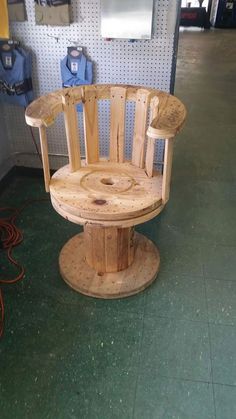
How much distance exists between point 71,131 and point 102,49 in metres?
0.75

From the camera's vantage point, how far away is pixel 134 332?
158cm

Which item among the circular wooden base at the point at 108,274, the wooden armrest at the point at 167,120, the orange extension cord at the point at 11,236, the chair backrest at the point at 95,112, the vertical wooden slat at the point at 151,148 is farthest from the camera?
the orange extension cord at the point at 11,236

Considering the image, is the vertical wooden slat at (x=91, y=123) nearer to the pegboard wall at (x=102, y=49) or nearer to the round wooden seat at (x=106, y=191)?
the round wooden seat at (x=106, y=191)

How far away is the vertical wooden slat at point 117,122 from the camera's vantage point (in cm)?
173

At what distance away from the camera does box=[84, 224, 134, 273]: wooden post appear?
1692 millimetres

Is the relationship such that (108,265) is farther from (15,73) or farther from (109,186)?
(15,73)

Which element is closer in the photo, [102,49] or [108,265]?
[108,265]

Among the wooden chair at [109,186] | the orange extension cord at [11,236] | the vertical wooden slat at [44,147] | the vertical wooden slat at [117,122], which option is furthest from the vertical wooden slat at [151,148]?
the orange extension cord at [11,236]

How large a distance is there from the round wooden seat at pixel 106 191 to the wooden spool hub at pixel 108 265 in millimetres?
167

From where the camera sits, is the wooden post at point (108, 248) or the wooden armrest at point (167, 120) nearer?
the wooden armrest at point (167, 120)

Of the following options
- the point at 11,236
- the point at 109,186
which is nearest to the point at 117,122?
the point at 109,186

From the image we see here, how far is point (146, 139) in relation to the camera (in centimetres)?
189

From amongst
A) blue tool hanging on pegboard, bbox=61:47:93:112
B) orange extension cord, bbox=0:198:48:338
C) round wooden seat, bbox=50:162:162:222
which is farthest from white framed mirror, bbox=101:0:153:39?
orange extension cord, bbox=0:198:48:338

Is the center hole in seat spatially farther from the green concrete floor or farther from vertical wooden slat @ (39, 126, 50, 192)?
the green concrete floor
